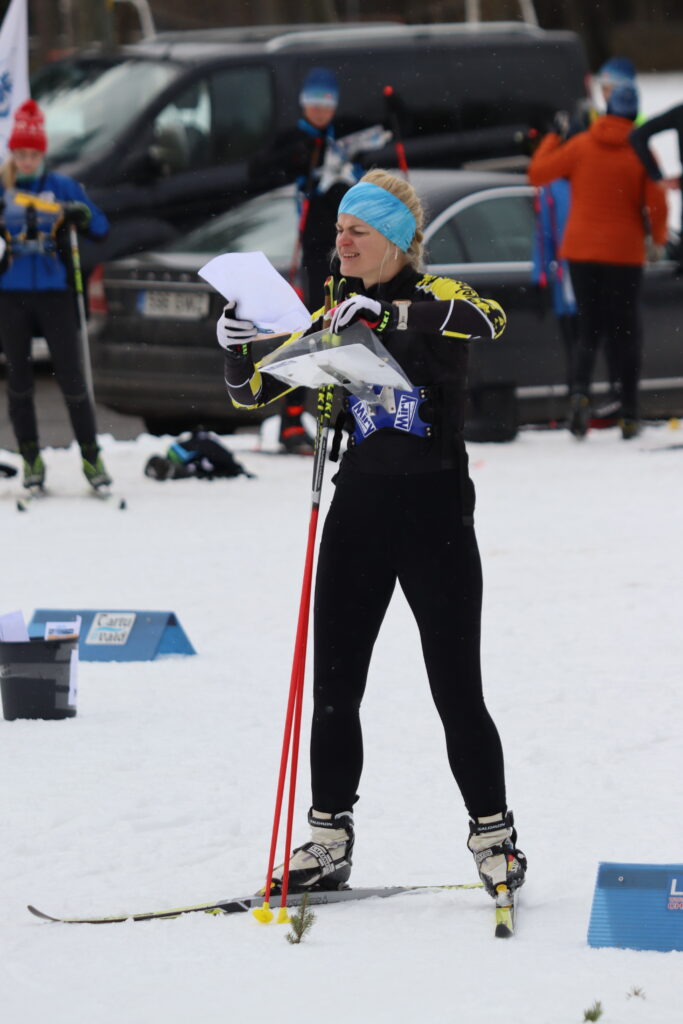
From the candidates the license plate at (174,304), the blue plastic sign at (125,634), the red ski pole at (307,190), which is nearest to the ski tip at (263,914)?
the blue plastic sign at (125,634)

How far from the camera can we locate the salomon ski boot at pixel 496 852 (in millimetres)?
4340

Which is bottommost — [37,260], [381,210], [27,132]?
[37,260]

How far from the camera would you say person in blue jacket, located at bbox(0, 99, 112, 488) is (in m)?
9.64

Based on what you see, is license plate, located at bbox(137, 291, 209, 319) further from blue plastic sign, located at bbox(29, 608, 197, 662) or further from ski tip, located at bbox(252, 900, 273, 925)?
ski tip, located at bbox(252, 900, 273, 925)

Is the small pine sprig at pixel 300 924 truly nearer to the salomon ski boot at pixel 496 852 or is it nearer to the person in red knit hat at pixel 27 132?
the salomon ski boot at pixel 496 852

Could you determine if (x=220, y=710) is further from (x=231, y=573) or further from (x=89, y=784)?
(x=231, y=573)

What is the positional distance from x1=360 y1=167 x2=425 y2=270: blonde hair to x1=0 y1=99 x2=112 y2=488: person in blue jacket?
539cm

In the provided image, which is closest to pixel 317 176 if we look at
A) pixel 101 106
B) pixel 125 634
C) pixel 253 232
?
pixel 253 232

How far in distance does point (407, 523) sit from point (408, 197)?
0.79 meters

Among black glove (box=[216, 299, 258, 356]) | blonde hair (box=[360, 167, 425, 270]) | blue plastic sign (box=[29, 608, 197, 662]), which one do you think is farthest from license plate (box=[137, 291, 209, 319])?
black glove (box=[216, 299, 258, 356])

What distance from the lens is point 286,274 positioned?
1108 centimetres

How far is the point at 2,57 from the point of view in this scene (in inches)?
428

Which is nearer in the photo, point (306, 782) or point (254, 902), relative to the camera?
point (254, 902)

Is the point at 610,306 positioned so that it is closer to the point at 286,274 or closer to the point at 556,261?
the point at 556,261
